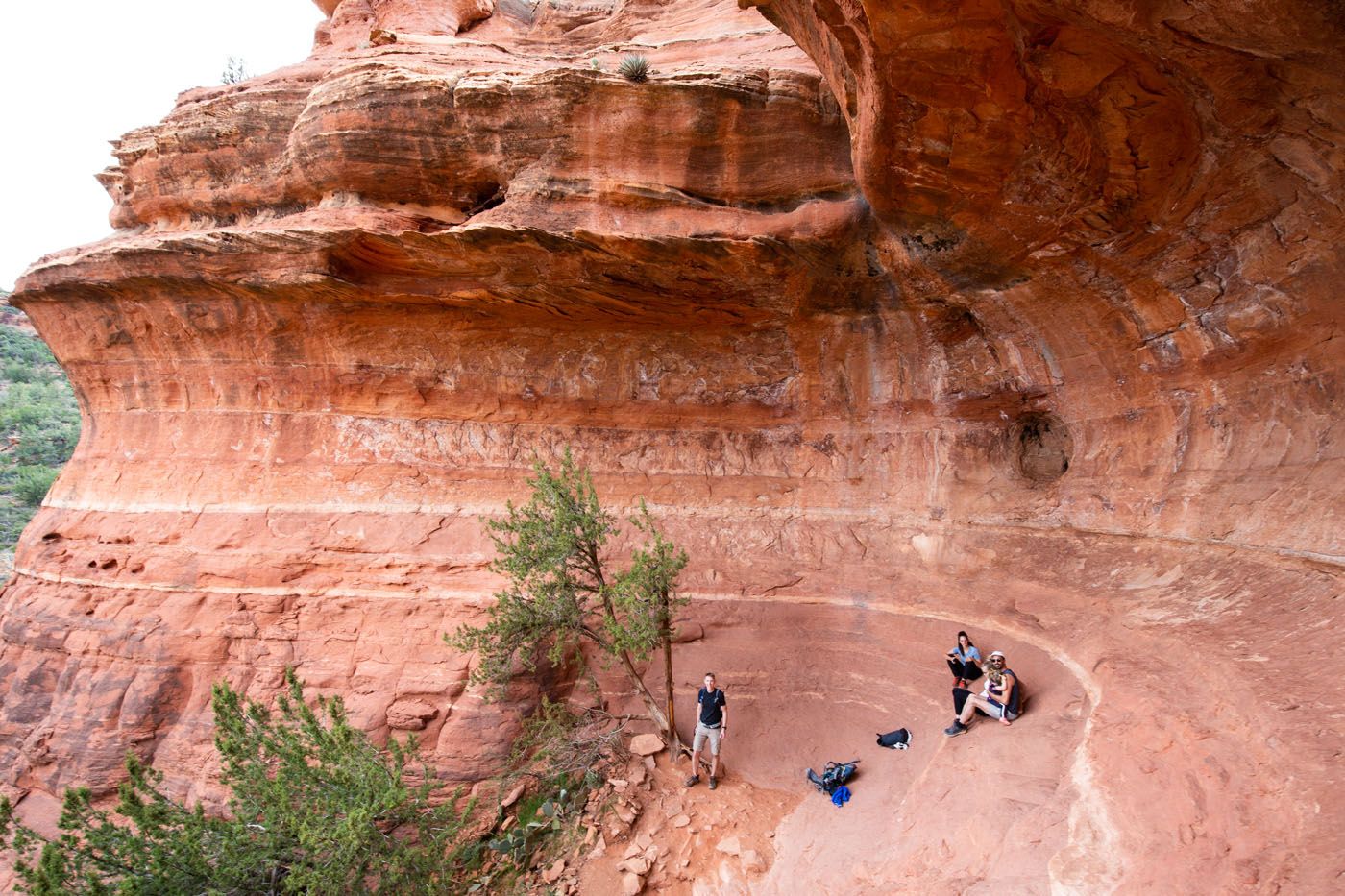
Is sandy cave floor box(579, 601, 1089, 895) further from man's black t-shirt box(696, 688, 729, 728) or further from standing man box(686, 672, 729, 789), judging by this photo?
man's black t-shirt box(696, 688, 729, 728)

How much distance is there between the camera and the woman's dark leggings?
21.7 ft

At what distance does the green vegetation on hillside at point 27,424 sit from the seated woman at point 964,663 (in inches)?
957

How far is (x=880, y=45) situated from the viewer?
4539mm

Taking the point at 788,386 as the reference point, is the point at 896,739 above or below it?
below

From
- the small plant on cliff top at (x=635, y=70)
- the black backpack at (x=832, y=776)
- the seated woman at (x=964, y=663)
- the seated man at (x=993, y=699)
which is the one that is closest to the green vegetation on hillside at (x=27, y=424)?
the small plant on cliff top at (x=635, y=70)

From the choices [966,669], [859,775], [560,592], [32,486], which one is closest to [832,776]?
[859,775]

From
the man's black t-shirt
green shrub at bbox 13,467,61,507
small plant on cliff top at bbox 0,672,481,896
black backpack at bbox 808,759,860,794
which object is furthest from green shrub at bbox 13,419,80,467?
black backpack at bbox 808,759,860,794

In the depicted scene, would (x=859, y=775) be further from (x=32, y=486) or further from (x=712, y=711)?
(x=32, y=486)

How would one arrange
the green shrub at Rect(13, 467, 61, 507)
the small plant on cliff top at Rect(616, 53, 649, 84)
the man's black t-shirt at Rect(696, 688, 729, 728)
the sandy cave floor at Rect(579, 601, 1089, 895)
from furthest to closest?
the green shrub at Rect(13, 467, 61, 507) → the small plant on cliff top at Rect(616, 53, 649, 84) → the man's black t-shirt at Rect(696, 688, 729, 728) → the sandy cave floor at Rect(579, 601, 1089, 895)

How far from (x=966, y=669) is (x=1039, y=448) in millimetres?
3539

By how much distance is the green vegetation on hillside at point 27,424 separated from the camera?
21.3 metres

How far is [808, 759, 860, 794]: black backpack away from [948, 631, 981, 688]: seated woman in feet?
4.69

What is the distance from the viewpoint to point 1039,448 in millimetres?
8516

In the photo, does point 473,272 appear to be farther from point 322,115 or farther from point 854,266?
point 854,266
